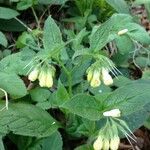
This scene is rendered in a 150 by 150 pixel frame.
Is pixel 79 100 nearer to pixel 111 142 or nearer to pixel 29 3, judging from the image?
pixel 111 142

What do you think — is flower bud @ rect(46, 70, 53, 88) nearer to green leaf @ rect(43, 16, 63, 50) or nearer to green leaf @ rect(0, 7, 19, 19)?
green leaf @ rect(43, 16, 63, 50)

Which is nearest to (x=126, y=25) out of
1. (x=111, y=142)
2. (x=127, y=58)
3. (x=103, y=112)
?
(x=127, y=58)

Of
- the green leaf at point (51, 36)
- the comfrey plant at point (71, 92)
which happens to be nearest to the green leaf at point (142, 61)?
the comfrey plant at point (71, 92)

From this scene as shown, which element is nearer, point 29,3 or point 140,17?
point 29,3

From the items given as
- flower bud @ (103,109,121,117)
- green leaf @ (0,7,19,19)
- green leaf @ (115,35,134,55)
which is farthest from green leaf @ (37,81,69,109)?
green leaf @ (0,7,19,19)

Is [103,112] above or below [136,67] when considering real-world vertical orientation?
above

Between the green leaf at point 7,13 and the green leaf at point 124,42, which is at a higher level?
the green leaf at point 124,42

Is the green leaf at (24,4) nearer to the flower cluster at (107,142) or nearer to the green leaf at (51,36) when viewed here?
the green leaf at (51,36)
